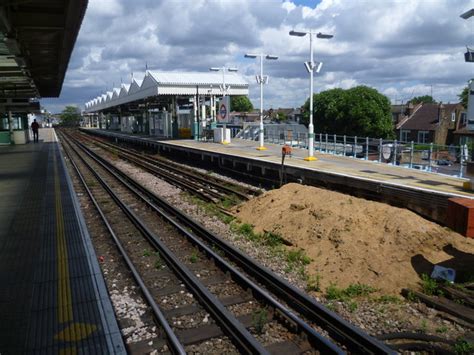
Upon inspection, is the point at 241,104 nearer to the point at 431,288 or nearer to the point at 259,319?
the point at 431,288

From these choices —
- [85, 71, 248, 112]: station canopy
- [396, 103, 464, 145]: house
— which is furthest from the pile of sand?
[396, 103, 464, 145]: house

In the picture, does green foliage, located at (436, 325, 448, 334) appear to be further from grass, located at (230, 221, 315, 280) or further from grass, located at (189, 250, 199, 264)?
grass, located at (189, 250, 199, 264)

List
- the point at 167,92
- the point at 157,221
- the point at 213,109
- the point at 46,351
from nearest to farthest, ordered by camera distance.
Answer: the point at 46,351, the point at 157,221, the point at 167,92, the point at 213,109

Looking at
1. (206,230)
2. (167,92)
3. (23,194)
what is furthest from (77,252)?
(167,92)

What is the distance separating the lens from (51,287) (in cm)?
655

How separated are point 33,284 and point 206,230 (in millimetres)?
4311

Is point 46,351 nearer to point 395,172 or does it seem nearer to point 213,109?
point 395,172

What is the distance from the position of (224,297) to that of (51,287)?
8.65 feet

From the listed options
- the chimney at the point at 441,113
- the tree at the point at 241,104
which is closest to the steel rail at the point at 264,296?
the chimney at the point at 441,113

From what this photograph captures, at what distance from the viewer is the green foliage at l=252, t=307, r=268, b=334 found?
5.61 m

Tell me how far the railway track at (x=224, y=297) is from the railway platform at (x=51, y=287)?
2.46 feet

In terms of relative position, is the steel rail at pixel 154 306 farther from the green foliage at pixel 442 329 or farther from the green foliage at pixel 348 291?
the green foliage at pixel 442 329

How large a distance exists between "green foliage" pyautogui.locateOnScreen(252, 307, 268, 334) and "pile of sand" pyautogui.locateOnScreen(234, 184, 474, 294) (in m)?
1.59

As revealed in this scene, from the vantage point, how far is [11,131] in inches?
1535
